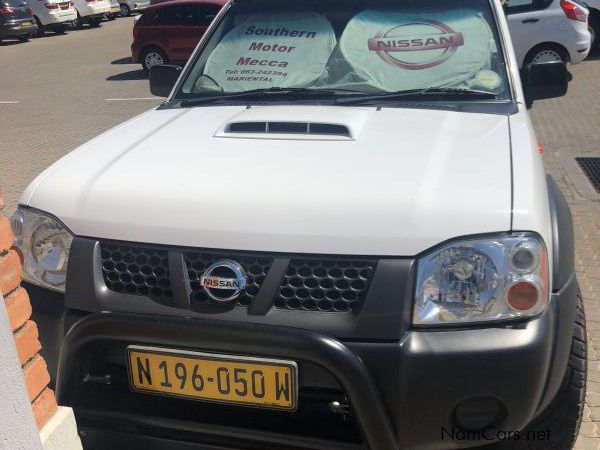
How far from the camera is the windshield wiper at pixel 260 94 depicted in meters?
3.21

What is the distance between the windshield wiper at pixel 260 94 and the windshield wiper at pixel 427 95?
14cm

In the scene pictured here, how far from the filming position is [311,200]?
6.96ft

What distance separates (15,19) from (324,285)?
841 inches

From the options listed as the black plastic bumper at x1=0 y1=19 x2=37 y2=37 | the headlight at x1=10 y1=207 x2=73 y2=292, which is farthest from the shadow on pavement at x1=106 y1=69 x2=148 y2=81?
the headlight at x1=10 y1=207 x2=73 y2=292

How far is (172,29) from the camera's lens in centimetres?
1323

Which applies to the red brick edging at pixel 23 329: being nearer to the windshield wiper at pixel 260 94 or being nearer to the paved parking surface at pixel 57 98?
the windshield wiper at pixel 260 94

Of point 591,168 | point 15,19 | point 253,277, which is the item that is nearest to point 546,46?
point 591,168

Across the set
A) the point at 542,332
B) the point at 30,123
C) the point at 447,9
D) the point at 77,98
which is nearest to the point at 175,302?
the point at 542,332

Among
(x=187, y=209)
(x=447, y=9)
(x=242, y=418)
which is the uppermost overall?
(x=447, y=9)

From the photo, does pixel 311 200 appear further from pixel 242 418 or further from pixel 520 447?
pixel 520 447

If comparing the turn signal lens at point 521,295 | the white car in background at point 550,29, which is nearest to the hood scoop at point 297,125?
the turn signal lens at point 521,295

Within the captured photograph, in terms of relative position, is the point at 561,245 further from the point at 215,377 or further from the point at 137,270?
the point at 137,270

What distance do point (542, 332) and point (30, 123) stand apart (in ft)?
31.7

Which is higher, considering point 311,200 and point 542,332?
point 311,200
